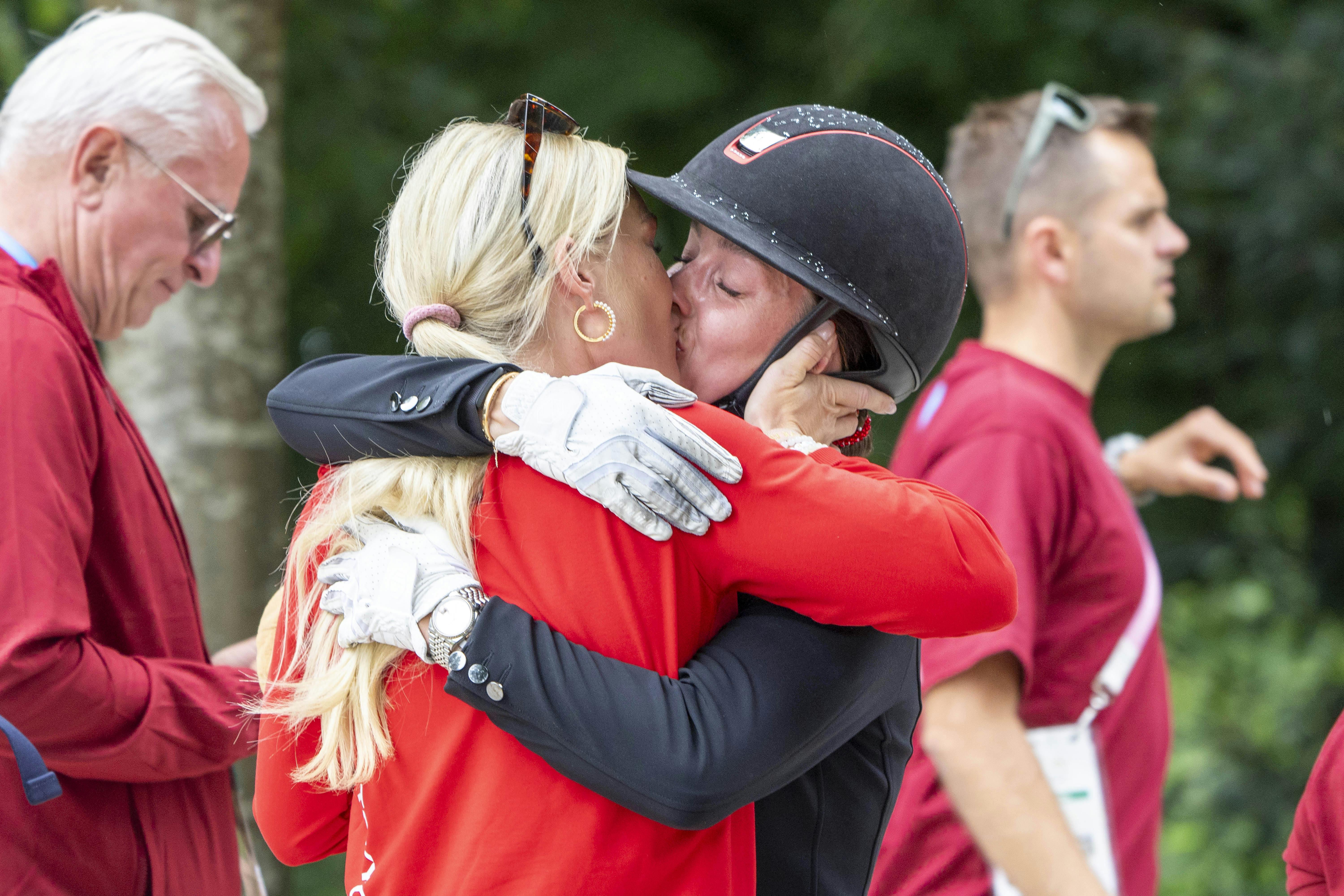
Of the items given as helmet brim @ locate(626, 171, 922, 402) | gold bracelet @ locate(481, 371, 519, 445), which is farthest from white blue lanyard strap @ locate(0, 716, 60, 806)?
helmet brim @ locate(626, 171, 922, 402)

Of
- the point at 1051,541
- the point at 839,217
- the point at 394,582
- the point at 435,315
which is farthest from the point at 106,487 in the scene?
the point at 1051,541

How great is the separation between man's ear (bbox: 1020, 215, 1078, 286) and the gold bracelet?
7.03 feet

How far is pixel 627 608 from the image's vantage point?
138 centimetres

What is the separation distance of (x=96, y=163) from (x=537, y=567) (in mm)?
1581

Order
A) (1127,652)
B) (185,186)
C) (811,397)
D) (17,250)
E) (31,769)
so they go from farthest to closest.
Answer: (1127,652) < (185,186) < (17,250) < (31,769) < (811,397)

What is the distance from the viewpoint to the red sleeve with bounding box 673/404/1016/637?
1.36 m

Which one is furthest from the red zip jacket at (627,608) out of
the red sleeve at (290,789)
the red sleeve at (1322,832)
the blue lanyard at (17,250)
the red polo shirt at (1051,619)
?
the blue lanyard at (17,250)

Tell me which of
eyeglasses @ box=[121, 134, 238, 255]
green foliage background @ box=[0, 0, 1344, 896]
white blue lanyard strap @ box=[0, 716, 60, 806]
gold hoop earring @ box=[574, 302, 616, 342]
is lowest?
green foliage background @ box=[0, 0, 1344, 896]

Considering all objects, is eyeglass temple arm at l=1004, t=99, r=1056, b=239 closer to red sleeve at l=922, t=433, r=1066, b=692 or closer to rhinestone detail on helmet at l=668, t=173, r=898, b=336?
red sleeve at l=922, t=433, r=1066, b=692

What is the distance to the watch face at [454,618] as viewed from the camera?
4.47 feet

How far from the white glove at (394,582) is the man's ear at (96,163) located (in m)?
1.35

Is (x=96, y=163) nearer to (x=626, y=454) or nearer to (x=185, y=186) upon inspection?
(x=185, y=186)

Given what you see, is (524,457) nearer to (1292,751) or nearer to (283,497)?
(283,497)

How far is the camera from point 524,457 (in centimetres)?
139
